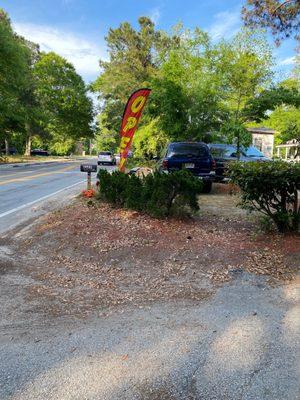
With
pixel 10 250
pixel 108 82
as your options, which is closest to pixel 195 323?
pixel 10 250

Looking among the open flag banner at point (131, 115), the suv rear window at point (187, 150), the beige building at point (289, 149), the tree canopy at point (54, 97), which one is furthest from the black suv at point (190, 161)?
the tree canopy at point (54, 97)

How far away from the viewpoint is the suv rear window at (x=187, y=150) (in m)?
12.5

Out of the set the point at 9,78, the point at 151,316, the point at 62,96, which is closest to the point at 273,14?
the point at 151,316

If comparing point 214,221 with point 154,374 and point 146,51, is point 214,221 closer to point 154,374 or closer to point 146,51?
point 154,374

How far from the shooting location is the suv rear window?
12.5 m

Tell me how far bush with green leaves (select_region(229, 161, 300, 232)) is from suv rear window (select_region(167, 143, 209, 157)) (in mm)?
6126

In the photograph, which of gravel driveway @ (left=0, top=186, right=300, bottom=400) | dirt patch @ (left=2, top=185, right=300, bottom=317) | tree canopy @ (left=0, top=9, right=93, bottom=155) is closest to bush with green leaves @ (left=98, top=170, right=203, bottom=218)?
dirt patch @ (left=2, top=185, right=300, bottom=317)

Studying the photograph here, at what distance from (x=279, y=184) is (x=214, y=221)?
72.3 inches

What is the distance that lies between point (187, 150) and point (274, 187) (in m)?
6.81

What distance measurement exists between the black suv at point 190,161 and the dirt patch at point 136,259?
5.00 metres

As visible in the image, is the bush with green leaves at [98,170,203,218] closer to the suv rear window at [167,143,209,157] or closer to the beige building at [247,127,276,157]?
the suv rear window at [167,143,209,157]

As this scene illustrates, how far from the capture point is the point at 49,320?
12.4 ft

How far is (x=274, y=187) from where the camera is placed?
19.7 feet

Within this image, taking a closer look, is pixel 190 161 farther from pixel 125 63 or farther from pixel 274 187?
pixel 125 63
